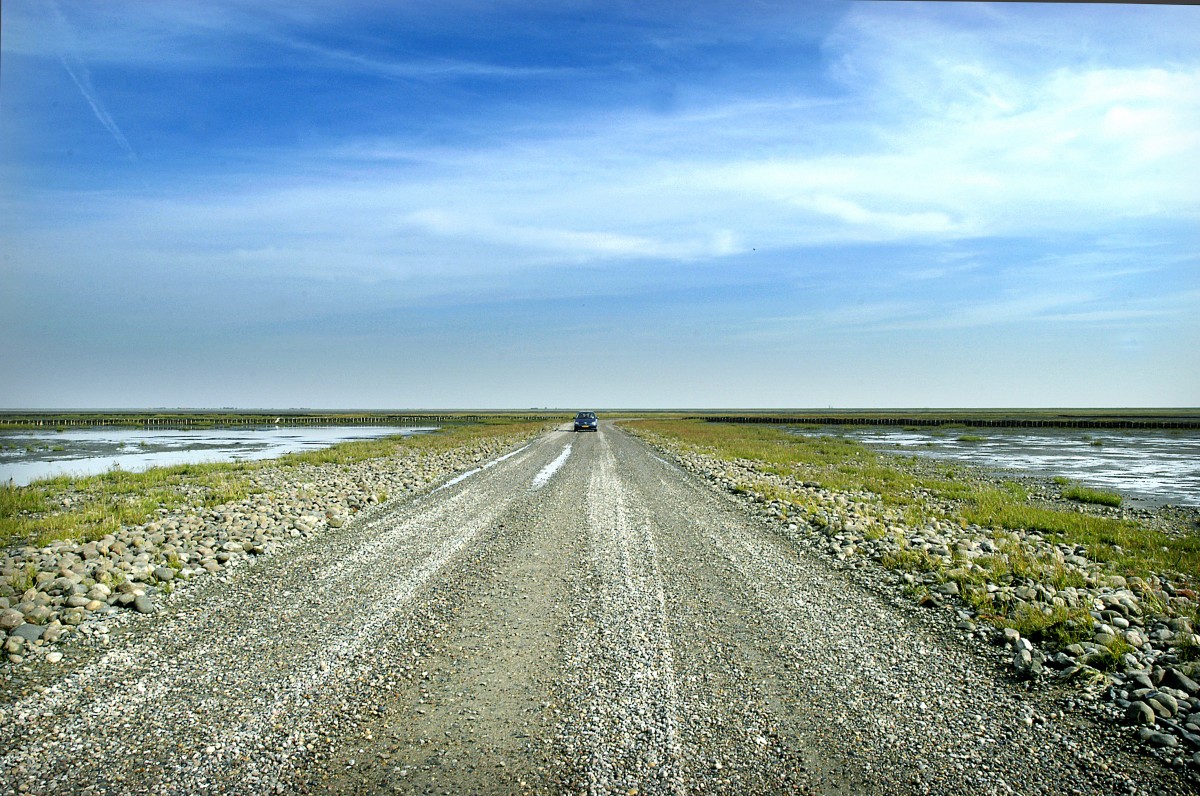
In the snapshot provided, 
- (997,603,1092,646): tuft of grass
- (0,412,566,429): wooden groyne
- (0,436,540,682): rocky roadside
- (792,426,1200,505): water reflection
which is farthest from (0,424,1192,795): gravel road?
(0,412,566,429): wooden groyne

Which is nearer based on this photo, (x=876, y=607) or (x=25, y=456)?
(x=876, y=607)

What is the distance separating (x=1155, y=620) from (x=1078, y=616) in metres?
1.29

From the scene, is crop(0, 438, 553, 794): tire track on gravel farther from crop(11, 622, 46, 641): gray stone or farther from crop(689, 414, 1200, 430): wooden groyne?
crop(689, 414, 1200, 430): wooden groyne

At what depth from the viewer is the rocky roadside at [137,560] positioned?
259 inches

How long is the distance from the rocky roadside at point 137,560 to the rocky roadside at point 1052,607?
9.53 metres

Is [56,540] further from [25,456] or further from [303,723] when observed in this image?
[25,456]

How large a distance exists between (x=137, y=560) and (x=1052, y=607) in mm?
12495

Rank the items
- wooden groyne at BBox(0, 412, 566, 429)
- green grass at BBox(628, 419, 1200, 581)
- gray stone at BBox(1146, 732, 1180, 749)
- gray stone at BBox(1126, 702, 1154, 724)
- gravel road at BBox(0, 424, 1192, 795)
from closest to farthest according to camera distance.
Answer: gravel road at BBox(0, 424, 1192, 795)
gray stone at BBox(1146, 732, 1180, 749)
gray stone at BBox(1126, 702, 1154, 724)
green grass at BBox(628, 419, 1200, 581)
wooden groyne at BBox(0, 412, 566, 429)

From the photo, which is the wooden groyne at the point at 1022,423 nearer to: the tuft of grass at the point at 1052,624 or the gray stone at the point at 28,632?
the tuft of grass at the point at 1052,624

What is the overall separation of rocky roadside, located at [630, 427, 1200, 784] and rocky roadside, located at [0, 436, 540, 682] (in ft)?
31.3

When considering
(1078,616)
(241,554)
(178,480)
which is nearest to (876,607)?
(1078,616)

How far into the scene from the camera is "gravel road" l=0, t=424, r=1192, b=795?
4070 millimetres

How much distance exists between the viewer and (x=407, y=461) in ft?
93.5

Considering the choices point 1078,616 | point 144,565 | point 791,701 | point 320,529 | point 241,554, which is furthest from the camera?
point 320,529
